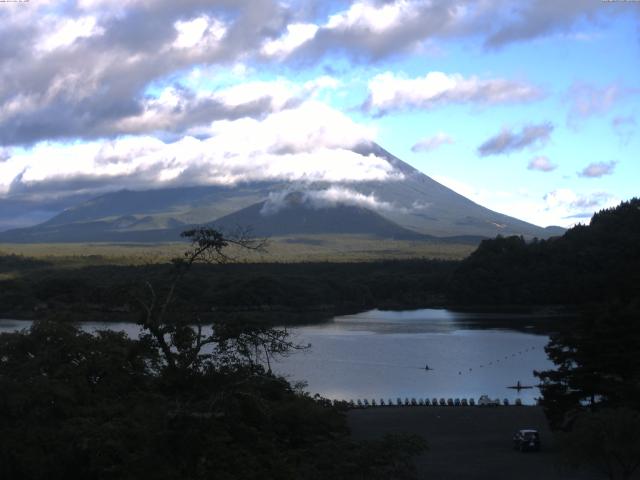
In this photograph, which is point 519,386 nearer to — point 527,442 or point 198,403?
point 527,442

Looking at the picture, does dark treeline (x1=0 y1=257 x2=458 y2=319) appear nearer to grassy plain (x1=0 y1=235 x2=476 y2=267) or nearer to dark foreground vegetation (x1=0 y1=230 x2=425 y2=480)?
grassy plain (x1=0 y1=235 x2=476 y2=267)

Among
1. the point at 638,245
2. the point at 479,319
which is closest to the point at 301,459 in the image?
the point at 479,319

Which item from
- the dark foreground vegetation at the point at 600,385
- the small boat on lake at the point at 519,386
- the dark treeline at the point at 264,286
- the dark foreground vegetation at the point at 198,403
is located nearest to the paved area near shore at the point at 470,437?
the dark foreground vegetation at the point at 600,385

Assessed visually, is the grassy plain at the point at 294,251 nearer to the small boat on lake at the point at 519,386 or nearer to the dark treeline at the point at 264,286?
the dark treeline at the point at 264,286

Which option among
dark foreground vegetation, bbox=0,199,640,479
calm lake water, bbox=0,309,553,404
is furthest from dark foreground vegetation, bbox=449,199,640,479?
calm lake water, bbox=0,309,553,404

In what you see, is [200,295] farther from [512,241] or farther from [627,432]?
[627,432]

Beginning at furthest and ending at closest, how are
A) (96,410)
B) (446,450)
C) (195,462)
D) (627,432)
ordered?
(446,450) < (627,432) < (96,410) < (195,462)
